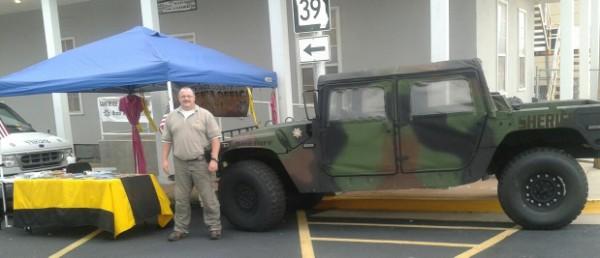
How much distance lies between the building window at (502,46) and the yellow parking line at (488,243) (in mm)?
5984

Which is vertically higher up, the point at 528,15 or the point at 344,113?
the point at 528,15

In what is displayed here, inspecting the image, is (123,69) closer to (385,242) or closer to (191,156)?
(191,156)

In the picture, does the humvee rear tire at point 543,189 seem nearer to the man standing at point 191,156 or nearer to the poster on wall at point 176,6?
the man standing at point 191,156

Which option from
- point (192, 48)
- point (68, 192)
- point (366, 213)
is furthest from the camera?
point (192, 48)

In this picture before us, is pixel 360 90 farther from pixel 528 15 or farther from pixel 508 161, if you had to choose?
pixel 528 15

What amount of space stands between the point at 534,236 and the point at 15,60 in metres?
13.6

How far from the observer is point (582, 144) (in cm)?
575

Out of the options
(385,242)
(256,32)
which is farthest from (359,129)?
(256,32)

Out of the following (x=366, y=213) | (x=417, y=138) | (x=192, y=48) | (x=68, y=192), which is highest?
(x=192, y=48)

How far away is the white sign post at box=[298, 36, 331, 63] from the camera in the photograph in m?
7.42

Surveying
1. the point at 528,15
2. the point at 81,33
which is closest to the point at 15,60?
the point at 81,33

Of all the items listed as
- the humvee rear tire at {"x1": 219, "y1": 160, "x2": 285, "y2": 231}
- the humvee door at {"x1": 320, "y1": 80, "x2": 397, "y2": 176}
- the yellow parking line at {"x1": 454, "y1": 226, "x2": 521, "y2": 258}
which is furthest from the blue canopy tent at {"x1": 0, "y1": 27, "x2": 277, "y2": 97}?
the yellow parking line at {"x1": 454, "y1": 226, "x2": 521, "y2": 258}

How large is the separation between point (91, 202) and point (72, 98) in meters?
8.32

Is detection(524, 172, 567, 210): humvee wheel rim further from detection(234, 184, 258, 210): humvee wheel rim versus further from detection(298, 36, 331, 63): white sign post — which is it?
detection(298, 36, 331, 63): white sign post
